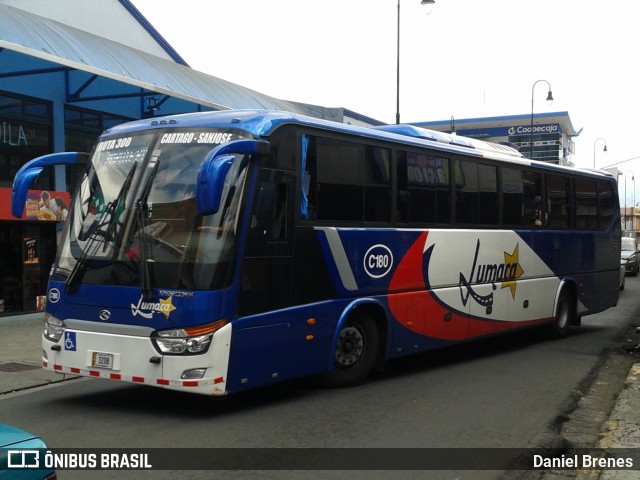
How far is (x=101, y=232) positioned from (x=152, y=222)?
2.09 feet

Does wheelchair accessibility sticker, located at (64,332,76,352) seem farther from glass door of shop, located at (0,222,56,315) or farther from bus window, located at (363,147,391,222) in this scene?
glass door of shop, located at (0,222,56,315)

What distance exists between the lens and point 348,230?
30.6 ft

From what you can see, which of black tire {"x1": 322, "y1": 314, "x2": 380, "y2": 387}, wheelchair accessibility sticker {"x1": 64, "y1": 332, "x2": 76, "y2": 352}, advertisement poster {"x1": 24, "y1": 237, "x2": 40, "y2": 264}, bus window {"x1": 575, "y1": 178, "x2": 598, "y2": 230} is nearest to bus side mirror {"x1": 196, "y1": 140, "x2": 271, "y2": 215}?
wheelchair accessibility sticker {"x1": 64, "y1": 332, "x2": 76, "y2": 352}

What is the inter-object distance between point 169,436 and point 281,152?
3.26 m

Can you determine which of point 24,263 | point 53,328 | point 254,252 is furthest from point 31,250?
point 254,252

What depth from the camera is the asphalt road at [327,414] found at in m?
6.78

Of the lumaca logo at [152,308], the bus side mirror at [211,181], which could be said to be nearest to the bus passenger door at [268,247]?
the lumaca logo at [152,308]

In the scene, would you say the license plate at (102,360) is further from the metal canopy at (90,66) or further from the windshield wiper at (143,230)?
the metal canopy at (90,66)

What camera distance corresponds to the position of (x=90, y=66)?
15562mm

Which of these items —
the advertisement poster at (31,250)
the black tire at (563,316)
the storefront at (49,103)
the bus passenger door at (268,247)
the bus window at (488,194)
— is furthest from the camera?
the advertisement poster at (31,250)

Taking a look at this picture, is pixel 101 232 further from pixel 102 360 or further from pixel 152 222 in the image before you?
pixel 102 360

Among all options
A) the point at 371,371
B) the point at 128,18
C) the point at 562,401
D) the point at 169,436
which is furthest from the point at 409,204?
the point at 128,18

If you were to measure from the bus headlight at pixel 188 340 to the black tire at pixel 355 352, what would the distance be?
2.21 m

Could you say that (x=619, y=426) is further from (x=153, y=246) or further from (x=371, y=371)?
(x=153, y=246)
